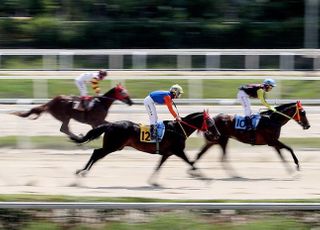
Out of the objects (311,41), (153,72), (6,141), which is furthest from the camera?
(311,41)

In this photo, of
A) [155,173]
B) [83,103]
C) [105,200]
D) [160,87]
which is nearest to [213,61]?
[160,87]

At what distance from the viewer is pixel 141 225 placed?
9.81 meters

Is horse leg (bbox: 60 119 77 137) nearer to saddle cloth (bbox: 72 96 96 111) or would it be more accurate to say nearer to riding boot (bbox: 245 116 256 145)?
saddle cloth (bbox: 72 96 96 111)

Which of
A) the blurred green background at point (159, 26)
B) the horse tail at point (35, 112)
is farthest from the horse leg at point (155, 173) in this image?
the blurred green background at point (159, 26)

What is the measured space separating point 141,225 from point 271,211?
140cm

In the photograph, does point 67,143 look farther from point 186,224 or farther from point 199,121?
point 186,224

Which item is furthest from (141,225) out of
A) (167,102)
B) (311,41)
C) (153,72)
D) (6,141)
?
(311,41)

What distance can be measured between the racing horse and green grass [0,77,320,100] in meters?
5.59

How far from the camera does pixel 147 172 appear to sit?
12641 millimetres

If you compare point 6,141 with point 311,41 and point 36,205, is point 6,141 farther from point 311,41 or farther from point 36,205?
point 311,41

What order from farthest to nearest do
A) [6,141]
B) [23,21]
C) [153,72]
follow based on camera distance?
[23,21] → [153,72] → [6,141]

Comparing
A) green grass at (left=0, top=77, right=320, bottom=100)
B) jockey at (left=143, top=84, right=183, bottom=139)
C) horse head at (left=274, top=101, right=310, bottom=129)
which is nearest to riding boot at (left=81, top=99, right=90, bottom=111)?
Result: jockey at (left=143, top=84, right=183, bottom=139)

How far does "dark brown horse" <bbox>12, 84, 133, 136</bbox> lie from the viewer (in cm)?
1457

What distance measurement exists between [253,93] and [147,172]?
Result: 6.28 feet
